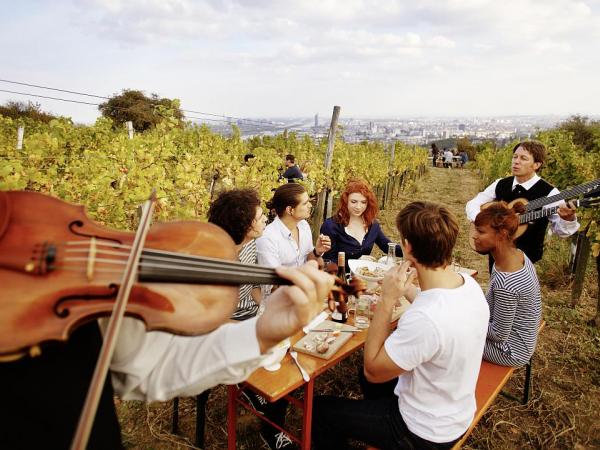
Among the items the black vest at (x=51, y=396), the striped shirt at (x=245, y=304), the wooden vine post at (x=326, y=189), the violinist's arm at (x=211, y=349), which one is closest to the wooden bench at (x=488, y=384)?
the striped shirt at (x=245, y=304)

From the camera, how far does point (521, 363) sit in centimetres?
277

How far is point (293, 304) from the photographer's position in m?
1.10

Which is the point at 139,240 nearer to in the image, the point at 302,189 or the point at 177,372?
the point at 177,372

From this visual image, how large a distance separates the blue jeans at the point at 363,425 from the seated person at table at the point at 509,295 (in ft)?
3.48

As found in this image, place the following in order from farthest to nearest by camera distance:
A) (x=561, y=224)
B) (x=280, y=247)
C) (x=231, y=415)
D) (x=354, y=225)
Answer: (x=354, y=225), (x=561, y=224), (x=280, y=247), (x=231, y=415)

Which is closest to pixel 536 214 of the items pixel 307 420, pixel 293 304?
pixel 307 420

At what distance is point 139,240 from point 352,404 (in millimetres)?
1722

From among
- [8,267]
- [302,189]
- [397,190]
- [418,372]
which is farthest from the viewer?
[397,190]

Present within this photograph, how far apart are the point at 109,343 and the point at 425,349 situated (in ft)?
4.54

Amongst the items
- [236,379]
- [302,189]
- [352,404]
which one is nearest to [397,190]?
[302,189]

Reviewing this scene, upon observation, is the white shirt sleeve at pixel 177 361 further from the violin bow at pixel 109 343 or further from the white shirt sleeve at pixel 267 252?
the white shirt sleeve at pixel 267 252

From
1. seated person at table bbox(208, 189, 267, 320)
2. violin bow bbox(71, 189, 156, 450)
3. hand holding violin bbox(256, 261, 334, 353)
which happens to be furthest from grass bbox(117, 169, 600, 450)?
violin bow bbox(71, 189, 156, 450)

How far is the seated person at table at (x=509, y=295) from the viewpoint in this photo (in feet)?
8.82

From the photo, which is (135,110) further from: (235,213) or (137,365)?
(137,365)
